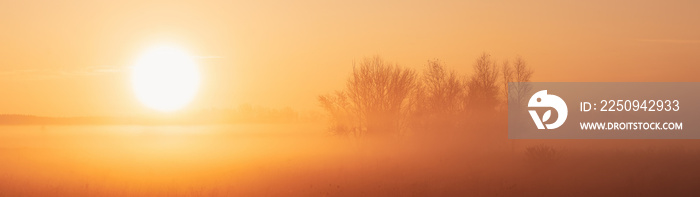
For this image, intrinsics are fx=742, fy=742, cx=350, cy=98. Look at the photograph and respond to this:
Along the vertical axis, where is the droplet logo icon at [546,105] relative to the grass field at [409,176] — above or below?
above

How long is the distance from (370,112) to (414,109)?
14.4 ft

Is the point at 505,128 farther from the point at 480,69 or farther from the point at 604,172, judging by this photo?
the point at 604,172

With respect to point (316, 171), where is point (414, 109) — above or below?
above

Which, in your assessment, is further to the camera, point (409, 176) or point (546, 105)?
point (546, 105)

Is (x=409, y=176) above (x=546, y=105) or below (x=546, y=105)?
below

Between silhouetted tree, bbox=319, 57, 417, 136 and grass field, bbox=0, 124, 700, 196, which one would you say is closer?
grass field, bbox=0, 124, 700, 196

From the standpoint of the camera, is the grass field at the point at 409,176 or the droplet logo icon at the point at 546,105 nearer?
the grass field at the point at 409,176

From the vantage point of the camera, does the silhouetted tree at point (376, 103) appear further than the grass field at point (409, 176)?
Yes

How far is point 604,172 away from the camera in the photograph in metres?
39.4

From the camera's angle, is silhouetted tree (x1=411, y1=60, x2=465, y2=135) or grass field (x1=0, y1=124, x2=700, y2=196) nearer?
grass field (x1=0, y1=124, x2=700, y2=196)

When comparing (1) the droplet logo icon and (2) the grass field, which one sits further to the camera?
(1) the droplet logo icon

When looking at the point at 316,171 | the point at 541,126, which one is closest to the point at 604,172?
Answer: the point at 316,171

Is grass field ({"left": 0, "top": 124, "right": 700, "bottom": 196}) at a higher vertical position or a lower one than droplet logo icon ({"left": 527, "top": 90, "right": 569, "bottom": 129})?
lower

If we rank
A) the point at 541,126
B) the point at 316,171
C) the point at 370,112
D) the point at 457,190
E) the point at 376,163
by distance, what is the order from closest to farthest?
1. the point at 457,190
2. the point at 316,171
3. the point at 376,163
4. the point at 370,112
5. the point at 541,126
